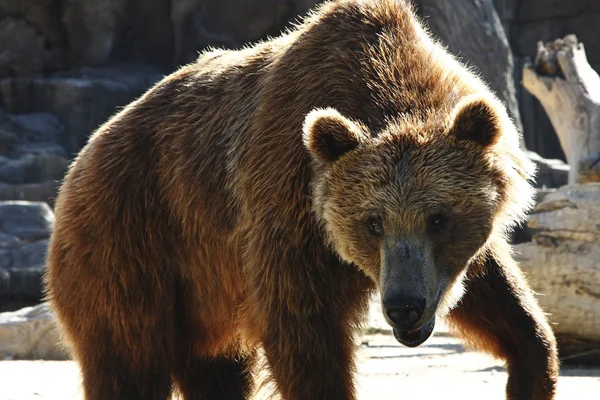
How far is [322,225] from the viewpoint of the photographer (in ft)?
12.6

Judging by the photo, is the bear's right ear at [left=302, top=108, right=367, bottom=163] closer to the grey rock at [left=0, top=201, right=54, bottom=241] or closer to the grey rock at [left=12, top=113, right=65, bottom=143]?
the grey rock at [left=0, top=201, right=54, bottom=241]

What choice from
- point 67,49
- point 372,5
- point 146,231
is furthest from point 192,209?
point 67,49

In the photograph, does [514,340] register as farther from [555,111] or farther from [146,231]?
[555,111]

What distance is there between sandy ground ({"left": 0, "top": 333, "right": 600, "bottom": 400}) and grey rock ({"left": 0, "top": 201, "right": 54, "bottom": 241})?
3.88 m

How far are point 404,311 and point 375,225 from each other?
39cm

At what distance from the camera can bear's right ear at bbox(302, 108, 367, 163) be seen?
12.1ft

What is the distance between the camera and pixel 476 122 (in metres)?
3.69

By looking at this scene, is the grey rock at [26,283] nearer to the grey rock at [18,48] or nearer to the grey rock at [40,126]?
the grey rock at [40,126]

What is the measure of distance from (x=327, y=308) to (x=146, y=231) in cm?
119

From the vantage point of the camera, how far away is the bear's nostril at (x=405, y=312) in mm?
3455

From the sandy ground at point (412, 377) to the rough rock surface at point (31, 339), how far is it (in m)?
0.27

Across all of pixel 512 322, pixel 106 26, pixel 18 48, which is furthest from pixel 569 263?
pixel 106 26

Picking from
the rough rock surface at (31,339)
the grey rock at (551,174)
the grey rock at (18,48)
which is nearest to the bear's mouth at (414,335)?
the rough rock surface at (31,339)

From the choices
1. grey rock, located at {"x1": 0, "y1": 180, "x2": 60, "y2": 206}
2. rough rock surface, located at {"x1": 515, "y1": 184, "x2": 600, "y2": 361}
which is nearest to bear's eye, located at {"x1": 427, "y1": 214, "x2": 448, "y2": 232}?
rough rock surface, located at {"x1": 515, "y1": 184, "x2": 600, "y2": 361}
